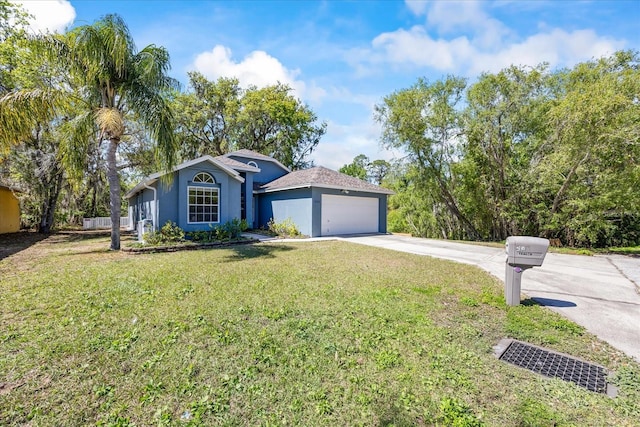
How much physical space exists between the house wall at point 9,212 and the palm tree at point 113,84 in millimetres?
10470

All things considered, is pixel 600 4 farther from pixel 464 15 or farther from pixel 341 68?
pixel 341 68

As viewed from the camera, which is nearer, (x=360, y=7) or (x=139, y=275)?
(x=139, y=275)

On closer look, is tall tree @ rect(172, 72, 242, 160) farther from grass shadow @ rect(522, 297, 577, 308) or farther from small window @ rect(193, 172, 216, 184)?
grass shadow @ rect(522, 297, 577, 308)

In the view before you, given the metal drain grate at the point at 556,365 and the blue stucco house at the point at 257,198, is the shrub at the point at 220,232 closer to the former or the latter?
the blue stucco house at the point at 257,198

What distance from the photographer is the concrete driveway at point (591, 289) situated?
403cm

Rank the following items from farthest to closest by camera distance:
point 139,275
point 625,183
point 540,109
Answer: point 540,109
point 625,183
point 139,275

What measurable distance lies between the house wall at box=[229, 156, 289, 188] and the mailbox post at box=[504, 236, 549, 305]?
17.1m

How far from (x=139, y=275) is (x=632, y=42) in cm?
1955

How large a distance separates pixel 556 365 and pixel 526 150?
13695 mm

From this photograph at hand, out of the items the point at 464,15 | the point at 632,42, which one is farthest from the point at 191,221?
the point at 632,42

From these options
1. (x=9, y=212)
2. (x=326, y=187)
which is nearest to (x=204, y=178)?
(x=326, y=187)

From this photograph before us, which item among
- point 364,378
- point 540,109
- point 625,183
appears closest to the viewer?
point 364,378

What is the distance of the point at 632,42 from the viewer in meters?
11.4

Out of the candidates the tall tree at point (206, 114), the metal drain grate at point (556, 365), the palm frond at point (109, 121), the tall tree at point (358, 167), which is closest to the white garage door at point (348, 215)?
the palm frond at point (109, 121)
